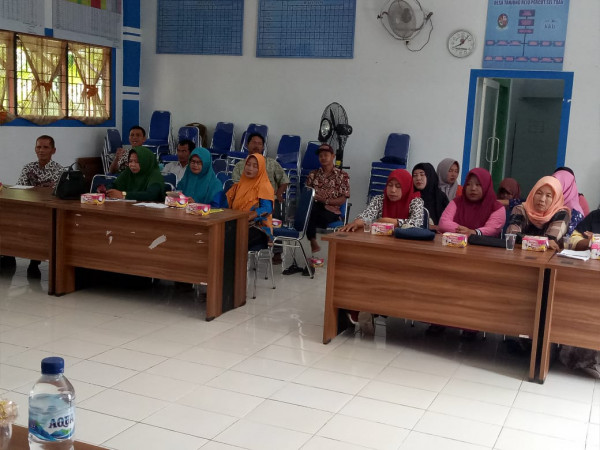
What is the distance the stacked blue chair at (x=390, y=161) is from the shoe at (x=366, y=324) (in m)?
3.80

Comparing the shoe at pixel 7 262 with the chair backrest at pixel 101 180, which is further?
the chair backrest at pixel 101 180

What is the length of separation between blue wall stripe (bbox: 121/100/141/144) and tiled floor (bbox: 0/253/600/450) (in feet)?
17.7

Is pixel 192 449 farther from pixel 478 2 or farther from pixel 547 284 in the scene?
pixel 478 2

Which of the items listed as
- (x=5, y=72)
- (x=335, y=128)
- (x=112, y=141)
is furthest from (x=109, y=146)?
(x=335, y=128)

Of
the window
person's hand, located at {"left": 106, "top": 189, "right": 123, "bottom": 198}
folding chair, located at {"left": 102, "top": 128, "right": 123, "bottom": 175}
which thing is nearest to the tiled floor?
person's hand, located at {"left": 106, "top": 189, "right": 123, "bottom": 198}

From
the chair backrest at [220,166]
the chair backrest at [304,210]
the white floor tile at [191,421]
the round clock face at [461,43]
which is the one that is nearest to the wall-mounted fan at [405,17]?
the round clock face at [461,43]

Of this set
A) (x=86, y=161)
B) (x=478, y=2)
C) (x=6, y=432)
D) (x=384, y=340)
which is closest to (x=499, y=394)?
(x=384, y=340)

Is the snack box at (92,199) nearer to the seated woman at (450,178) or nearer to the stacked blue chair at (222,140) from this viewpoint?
the seated woman at (450,178)

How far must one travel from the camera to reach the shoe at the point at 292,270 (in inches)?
242

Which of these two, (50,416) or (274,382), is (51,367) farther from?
(274,382)

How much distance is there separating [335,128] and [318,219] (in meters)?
1.75

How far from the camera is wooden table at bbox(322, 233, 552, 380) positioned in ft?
12.5

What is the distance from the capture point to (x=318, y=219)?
6.83m

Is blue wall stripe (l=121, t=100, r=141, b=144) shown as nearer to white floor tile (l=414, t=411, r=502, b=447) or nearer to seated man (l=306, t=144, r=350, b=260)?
seated man (l=306, t=144, r=350, b=260)
